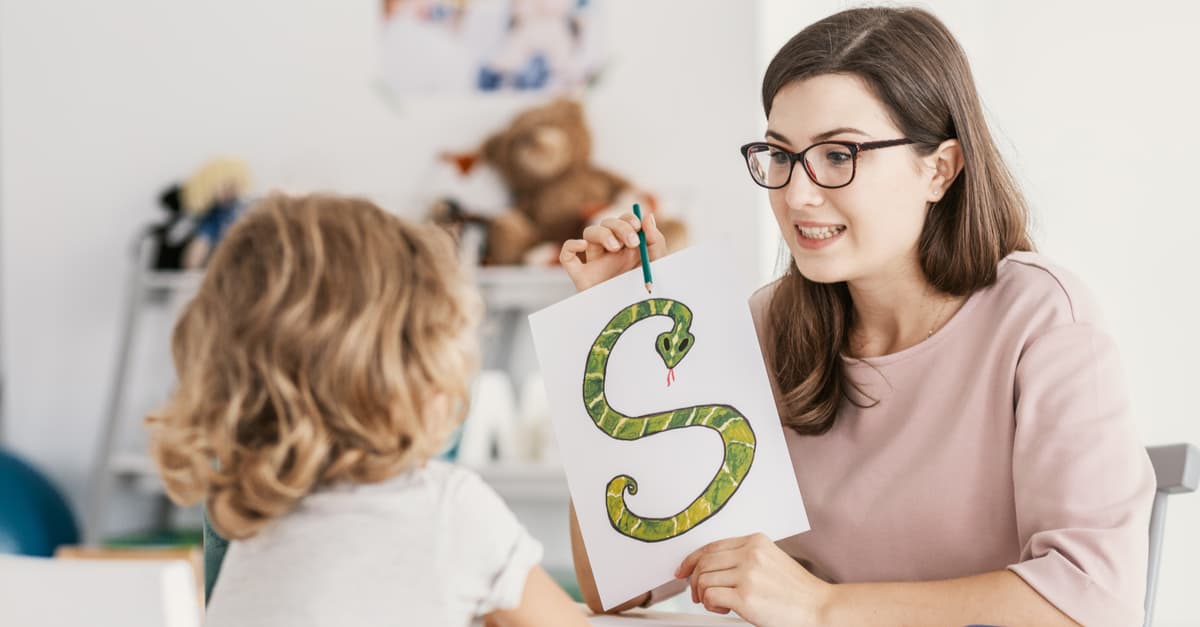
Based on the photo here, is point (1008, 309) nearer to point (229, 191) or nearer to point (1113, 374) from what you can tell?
point (1113, 374)

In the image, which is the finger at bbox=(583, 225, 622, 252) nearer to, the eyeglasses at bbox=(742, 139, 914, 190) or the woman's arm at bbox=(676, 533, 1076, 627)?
the eyeglasses at bbox=(742, 139, 914, 190)

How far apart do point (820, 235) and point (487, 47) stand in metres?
1.94

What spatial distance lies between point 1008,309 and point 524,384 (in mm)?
1893

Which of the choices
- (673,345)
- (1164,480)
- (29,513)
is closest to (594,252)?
(673,345)

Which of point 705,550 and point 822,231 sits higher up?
point 822,231

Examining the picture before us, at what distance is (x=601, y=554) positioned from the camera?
3.66 ft

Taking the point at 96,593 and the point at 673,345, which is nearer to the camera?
the point at 96,593

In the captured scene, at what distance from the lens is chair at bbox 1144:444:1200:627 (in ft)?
3.72

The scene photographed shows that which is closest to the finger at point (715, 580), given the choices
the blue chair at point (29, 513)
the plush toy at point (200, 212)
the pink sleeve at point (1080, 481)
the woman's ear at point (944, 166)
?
the pink sleeve at point (1080, 481)

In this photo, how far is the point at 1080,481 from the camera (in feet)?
3.34

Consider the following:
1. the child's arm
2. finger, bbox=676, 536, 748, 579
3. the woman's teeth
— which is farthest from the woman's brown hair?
the child's arm

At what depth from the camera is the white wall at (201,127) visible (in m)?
2.82

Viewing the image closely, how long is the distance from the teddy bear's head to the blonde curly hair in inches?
76.1

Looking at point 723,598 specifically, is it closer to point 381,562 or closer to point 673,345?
point 673,345
